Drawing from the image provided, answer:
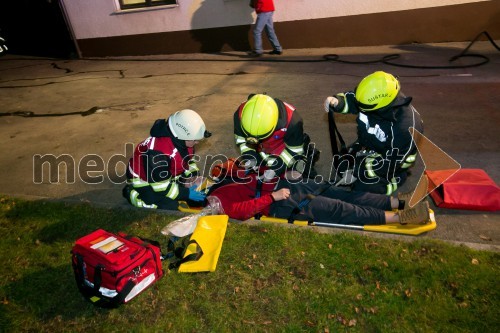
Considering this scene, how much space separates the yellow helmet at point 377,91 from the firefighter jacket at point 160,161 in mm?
2178

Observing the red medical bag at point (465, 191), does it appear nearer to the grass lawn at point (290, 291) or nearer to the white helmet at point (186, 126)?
the grass lawn at point (290, 291)

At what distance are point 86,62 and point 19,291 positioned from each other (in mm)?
10809

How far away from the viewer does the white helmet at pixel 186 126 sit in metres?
3.86

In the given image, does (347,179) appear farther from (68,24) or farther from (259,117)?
(68,24)

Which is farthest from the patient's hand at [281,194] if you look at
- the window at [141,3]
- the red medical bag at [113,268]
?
the window at [141,3]

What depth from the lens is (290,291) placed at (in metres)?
3.39

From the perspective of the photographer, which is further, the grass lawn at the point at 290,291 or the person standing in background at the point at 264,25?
the person standing in background at the point at 264,25

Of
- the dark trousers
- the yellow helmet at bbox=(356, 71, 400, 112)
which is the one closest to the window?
the yellow helmet at bbox=(356, 71, 400, 112)

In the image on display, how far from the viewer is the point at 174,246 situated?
4.00 m

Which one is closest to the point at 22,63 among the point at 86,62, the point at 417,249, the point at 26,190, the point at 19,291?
the point at 86,62

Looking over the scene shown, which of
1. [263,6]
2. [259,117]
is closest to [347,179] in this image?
[259,117]

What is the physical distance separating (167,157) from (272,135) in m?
1.31

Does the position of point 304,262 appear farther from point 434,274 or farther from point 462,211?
point 462,211

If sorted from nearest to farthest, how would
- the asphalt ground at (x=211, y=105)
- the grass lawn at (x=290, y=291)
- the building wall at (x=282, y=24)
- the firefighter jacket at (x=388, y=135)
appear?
the grass lawn at (x=290, y=291) → the firefighter jacket at (x=388, y=135) → the asphalt ground at (x=211, y=105) → the building wall at (x=282, y=24)
